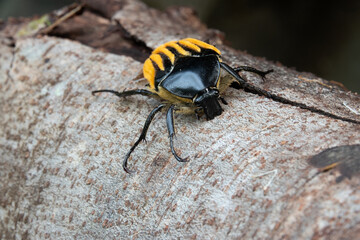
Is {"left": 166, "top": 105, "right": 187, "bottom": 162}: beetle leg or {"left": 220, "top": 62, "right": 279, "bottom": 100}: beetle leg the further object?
{"left": 220, "top": 62, "right": 279, "bottom": 100}: beetle leg

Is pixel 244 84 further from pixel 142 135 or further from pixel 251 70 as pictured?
pixel 142 135

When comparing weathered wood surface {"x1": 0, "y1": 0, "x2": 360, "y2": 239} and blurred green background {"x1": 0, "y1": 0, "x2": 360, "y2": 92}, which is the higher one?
blurred green background {"x1": 0, "y1": 0, "x2": 360, "y2": 92}

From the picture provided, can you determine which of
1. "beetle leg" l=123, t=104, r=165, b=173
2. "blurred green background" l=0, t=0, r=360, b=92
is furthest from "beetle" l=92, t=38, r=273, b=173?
"blurred green background" l=0, t=0, r=360, b=92

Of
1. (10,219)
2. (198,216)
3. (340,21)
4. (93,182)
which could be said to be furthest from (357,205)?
(340,21)

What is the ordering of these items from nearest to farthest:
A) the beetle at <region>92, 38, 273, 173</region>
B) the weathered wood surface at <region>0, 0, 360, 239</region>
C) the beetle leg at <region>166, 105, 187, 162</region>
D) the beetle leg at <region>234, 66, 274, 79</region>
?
the weathered wood surface at <region>0, 0, 360, 239</region>, the beetle leg at <region>166, 105, 187, 162</region>, the beetle at <region>92, 38, 273, 173</region>, the beetle leg at <region>234, 66, 274, 79</region>

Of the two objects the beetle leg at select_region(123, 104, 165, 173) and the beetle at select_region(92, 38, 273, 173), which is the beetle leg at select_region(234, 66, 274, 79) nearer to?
the beetle at select_region(92, 38, 273, 173)

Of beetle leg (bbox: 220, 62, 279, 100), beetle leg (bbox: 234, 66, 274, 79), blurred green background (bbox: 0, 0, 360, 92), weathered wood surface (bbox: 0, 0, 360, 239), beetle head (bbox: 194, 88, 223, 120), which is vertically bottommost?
Result: weathered wood surface (bbox: 0, 0, 360, 239)

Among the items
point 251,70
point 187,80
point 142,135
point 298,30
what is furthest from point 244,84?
point 298,30
